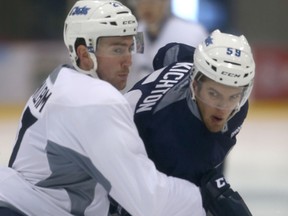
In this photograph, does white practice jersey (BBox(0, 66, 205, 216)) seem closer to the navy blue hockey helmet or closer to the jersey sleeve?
the jersey sleeve

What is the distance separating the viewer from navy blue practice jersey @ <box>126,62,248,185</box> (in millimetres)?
2194

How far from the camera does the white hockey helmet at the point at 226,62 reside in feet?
7.02

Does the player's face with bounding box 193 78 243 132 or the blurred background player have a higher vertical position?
the player's face with bounding box 193 78 243 132

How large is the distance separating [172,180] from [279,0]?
18.3 ft

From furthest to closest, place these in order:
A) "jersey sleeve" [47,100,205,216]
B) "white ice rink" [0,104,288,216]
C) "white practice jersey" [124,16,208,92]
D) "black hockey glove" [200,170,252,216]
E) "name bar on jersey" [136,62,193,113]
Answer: "white practice jersey" [124,16,208,92]
"white ice rink" [0,104,288,216]
"name bar on jersey" [136,62,193,113]
"black hockey glove" [200,170,252,216]
"jersey sleeve" [47,100,205,216]

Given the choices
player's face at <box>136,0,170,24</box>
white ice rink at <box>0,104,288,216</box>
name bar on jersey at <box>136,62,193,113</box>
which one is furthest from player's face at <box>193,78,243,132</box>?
player's face at <box>136,0,170,24</box>

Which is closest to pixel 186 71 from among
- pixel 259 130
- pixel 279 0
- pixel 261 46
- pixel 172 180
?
pixel 172 180

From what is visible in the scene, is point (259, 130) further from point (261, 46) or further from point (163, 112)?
point (163, 112)

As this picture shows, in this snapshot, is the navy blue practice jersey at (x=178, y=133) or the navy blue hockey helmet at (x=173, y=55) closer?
the navy blue practice jersey at (x=178, y=133)

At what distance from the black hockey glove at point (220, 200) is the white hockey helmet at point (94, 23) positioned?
41 cm

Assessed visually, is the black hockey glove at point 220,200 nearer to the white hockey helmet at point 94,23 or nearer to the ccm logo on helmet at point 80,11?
the white hockey helmet at point 94,23

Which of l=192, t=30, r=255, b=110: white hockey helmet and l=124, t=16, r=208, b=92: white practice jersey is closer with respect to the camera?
l=192, t=30, r=255, b=110: white hockey helmet

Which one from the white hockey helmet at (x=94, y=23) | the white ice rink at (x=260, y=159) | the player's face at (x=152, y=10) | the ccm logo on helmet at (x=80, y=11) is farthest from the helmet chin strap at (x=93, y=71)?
the player's face at (x=152, y=10)

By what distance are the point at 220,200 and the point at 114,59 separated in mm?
454
